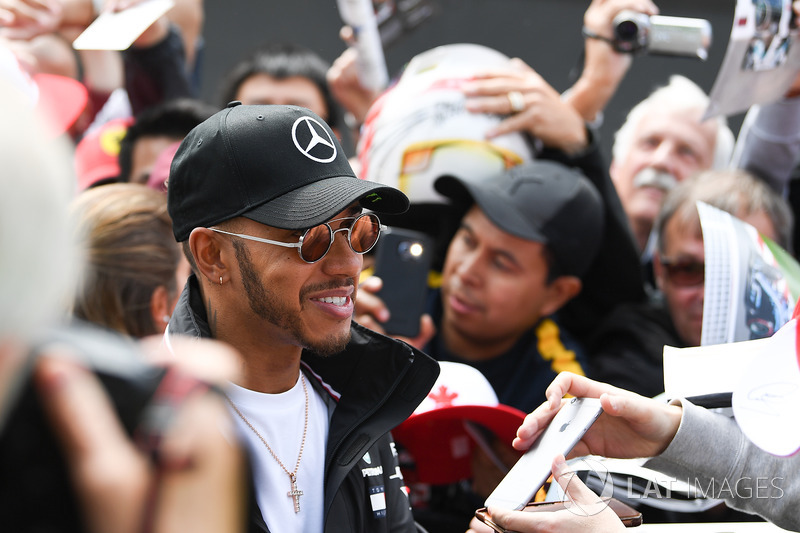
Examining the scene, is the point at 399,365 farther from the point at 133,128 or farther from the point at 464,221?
the point at 133,128

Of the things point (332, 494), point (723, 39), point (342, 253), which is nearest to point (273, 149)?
point (342, 253)

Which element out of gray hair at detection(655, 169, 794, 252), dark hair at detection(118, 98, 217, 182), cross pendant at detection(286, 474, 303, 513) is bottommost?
gray hair at detection(655, 169, 794, 252)

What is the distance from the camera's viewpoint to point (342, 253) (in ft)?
5.16

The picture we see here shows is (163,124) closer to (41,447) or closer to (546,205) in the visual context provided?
(546,205)

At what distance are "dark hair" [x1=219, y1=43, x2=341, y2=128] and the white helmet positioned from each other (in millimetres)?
668

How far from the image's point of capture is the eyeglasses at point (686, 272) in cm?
232

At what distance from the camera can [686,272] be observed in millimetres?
2336

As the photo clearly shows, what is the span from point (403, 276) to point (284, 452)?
34.6 inches

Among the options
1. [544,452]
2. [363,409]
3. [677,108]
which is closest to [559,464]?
[544,452]

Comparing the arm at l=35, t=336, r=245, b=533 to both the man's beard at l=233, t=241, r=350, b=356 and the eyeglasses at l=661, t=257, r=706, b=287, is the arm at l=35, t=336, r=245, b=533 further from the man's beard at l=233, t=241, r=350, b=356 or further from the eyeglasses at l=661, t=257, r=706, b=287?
the eyeglasses at l=661, t=257, r=706, b=287

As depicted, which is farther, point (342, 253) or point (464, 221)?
point (464, 221)

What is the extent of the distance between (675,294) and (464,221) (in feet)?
2.04

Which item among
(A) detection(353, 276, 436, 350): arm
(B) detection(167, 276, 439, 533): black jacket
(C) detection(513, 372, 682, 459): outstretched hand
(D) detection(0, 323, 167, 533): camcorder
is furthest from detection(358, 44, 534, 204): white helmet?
(D) detection(0, 323, 167, 533): camcorder

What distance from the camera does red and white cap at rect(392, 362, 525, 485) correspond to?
1.88m
